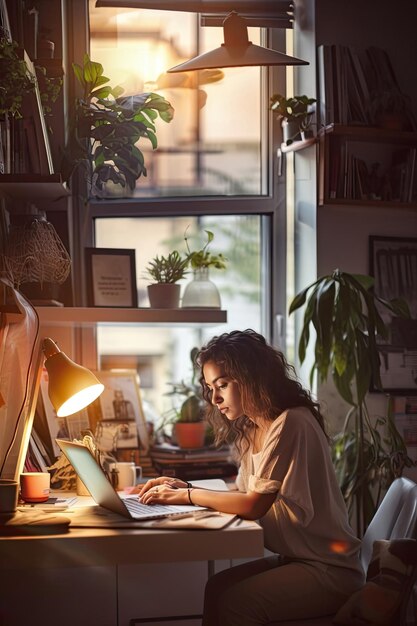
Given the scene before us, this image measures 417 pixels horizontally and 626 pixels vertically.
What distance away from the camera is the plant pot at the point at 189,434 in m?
3.40

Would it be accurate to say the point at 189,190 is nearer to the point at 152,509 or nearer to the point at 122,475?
the point at 122,475

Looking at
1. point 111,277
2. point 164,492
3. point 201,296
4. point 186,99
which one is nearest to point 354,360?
point 201,296

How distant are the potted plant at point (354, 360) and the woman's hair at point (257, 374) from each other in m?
0.56

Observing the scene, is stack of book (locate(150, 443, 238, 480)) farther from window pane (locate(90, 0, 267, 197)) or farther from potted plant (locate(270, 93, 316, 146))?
potted plant (locate(270, 93, 316, 146))

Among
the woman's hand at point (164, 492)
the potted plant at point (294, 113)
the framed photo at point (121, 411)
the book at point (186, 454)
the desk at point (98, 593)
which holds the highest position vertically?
the potted plant at point (294, 113)

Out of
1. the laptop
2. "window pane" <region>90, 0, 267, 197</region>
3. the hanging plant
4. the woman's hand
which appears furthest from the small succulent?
the laptop

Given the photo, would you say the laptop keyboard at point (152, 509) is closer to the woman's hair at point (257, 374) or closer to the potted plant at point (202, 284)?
the woman's hair at point (257, 374)

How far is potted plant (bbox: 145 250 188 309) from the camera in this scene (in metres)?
3.21

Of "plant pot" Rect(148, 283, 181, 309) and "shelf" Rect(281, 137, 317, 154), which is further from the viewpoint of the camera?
"shelf" Rect(281, 137, 317, 154)

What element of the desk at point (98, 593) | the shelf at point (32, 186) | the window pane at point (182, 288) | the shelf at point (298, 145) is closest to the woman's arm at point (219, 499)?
the desk at point (98, 593)

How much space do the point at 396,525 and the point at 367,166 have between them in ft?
5.59

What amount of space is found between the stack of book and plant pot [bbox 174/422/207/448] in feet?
0.11

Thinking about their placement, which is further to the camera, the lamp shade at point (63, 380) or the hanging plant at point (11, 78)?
the hanging plant at point (11, 78)

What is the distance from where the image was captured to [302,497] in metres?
2.27
